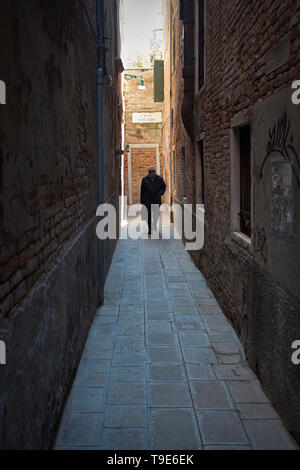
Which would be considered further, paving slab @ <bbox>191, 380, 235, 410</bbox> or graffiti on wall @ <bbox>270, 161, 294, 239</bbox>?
paving slab @ <bbox>191, 380, 235, 410</bbox>

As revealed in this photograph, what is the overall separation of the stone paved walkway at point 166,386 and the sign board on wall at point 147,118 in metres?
15.5

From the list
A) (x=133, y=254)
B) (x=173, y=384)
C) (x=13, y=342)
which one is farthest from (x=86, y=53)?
(x=133, y=254)

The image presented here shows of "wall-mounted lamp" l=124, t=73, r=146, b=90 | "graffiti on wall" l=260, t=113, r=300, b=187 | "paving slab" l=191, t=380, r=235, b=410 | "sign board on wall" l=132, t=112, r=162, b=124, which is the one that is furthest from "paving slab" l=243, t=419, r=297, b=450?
"wall-mounted lamp" l=124, t=73, r=146, b=90

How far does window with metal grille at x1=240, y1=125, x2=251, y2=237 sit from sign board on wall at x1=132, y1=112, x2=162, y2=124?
53.6ft

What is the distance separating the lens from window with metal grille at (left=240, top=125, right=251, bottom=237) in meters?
5.06

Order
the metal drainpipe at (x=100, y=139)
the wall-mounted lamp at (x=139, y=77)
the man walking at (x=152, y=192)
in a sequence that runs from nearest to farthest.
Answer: the metal drainpipe at (x=100, y=139) < the man walking at (x=152, y=192) < the wall-mounted lamp at (x=139, y=77)

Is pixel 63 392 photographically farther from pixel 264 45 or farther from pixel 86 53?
pixel 86 53

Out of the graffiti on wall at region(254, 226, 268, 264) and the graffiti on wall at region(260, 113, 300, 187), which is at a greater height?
the graffiti on wall at region(260, 113, 300, 187)

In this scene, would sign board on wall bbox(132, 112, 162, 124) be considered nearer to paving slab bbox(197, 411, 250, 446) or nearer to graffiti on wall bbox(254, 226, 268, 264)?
graffiti on wall bbox(254, 226, 268, 264)

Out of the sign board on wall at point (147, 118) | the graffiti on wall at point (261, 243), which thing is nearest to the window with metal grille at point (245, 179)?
the graffiti on wall at point (261, 243)

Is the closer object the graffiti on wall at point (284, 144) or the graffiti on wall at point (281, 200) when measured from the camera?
the graffiti on wall at point (284, 144)

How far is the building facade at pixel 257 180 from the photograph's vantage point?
3.20 meters

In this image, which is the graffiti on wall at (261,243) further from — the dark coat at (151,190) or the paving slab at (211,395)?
the dark coat at (151,190)

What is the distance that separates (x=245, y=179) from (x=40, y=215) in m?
3.00
